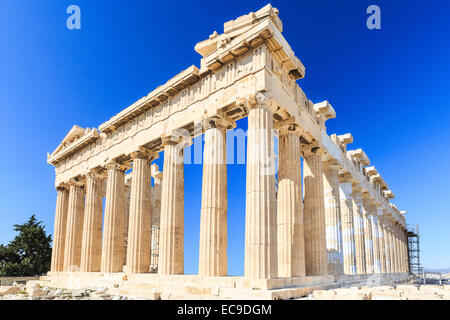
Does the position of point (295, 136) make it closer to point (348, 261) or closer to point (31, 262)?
point (348, 261)

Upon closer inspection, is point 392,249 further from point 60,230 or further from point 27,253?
point 27,253

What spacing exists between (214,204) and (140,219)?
704cm

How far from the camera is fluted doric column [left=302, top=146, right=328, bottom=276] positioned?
19641 millimetres

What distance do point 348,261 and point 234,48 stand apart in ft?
58.2

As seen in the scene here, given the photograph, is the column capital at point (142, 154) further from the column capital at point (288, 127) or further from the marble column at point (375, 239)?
the marble column at point (375, 239)

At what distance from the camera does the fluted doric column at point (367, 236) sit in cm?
3164

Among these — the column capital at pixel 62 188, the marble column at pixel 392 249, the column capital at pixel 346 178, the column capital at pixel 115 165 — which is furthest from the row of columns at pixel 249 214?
the marble column at pixel 392 249

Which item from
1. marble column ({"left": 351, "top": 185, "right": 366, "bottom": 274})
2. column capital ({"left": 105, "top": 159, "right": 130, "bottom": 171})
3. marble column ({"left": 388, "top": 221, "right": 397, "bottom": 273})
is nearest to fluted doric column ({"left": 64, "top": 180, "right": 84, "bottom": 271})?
column capital ({"left": 105, "top": 159, "right": 130, "bottom": 171})

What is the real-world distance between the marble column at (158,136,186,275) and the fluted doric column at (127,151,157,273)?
2.84 m

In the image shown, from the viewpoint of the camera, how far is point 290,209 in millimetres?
17875

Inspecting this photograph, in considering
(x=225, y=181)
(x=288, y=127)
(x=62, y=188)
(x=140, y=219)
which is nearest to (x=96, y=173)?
(x=62, y=188)

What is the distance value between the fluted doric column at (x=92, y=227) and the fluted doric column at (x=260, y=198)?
1605 centimetres

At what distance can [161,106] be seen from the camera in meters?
22.3
